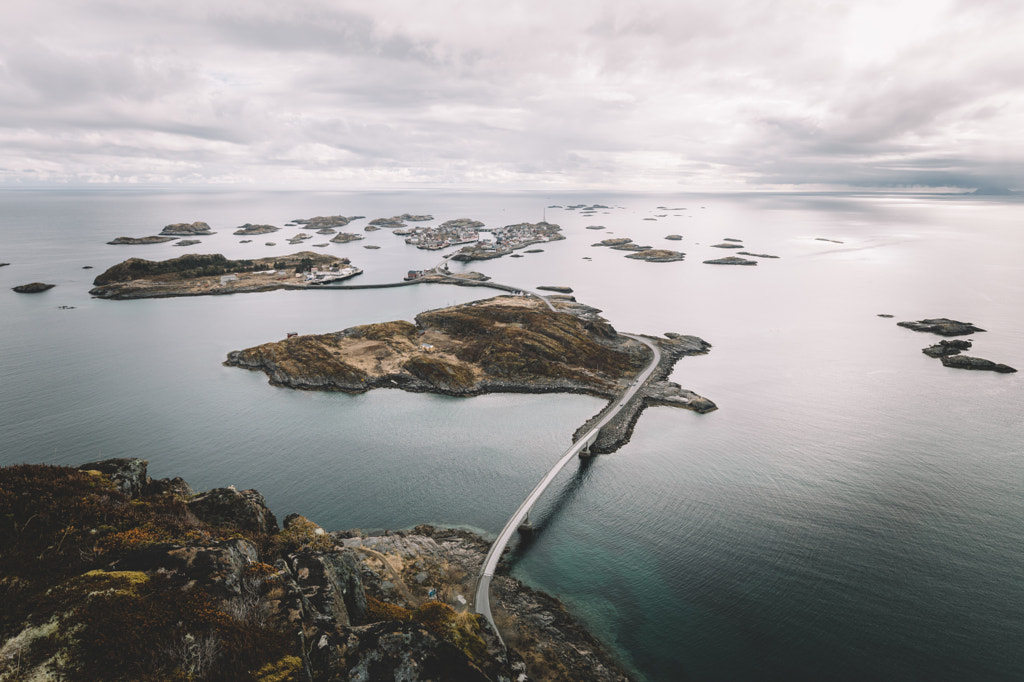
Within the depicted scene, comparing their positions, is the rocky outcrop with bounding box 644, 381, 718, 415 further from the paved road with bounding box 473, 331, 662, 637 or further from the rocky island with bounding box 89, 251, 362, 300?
the rocky island with bounding box 89, 251, 362, 300

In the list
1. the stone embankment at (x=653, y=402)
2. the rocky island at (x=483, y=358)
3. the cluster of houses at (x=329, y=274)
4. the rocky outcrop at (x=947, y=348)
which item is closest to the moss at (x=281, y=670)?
the stone embankment at (x=653, y=402)

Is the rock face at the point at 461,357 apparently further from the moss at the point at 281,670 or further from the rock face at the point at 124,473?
the moss at the point at 281,670

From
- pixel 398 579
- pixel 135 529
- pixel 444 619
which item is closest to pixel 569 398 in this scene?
pixel 398 579

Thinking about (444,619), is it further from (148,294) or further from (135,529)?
(148,294)

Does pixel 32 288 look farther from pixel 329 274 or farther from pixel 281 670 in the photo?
pixel 281 670

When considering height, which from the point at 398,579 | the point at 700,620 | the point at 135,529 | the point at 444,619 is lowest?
the point at 700,620

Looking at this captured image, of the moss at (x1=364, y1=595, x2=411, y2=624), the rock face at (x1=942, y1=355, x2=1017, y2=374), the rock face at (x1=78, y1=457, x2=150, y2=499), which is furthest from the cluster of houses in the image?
the rock face at (x1=942, y1=355, x2=1017, y2=374)

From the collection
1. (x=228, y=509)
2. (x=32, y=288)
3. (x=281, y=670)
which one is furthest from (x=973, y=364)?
(x=32, y=288)
